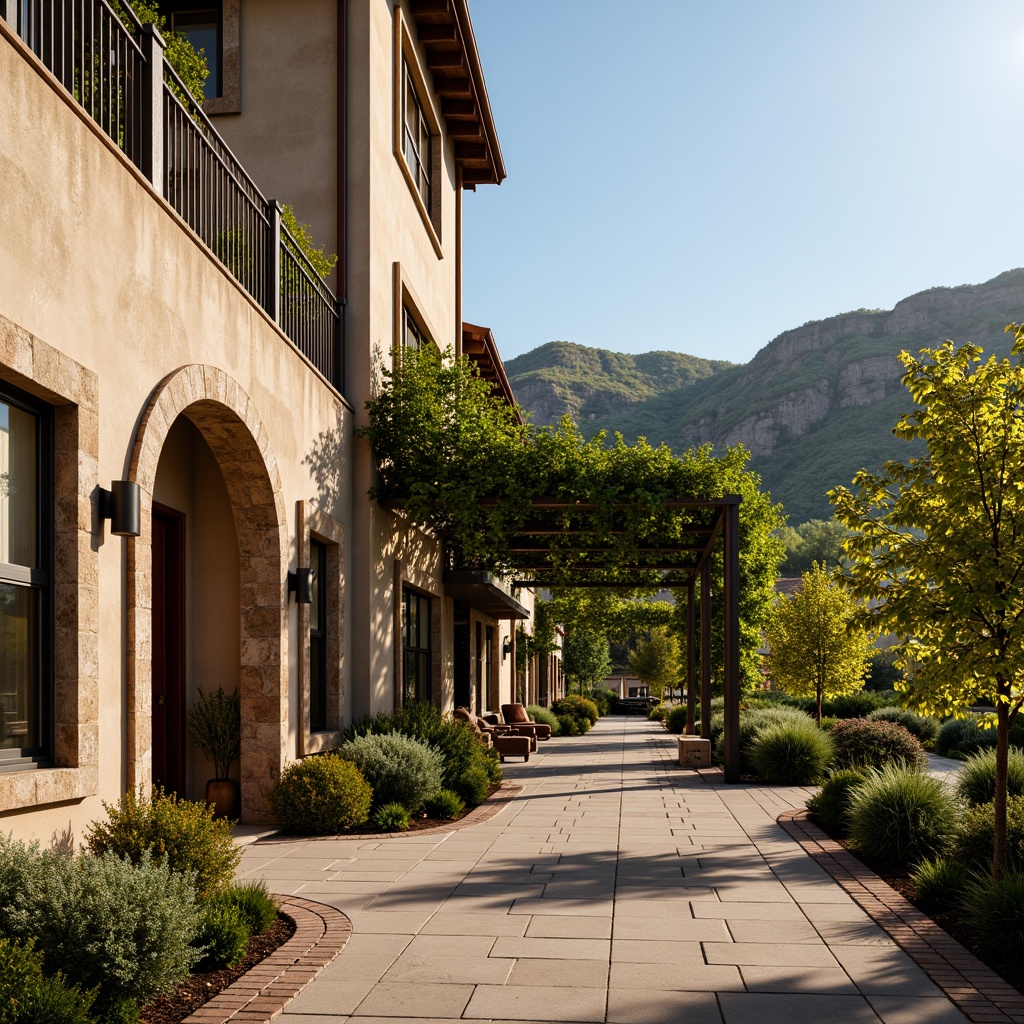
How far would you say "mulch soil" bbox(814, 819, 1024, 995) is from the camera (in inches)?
221

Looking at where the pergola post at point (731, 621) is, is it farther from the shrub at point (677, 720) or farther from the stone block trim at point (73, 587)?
the shrub at point (677, 720)

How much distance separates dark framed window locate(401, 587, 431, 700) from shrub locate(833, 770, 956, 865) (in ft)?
25.2

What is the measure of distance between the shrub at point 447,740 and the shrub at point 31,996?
7749 mm

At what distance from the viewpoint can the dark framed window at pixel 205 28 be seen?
1473cm

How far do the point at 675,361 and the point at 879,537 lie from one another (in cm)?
12653

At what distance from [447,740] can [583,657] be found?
36.9 m

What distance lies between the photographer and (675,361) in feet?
433

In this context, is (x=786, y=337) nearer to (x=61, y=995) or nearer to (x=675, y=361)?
(x=675, y=361)

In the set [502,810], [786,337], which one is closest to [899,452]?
A: [786,337]

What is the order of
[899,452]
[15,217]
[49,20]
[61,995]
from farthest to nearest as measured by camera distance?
[899,452] < [49,20] < [15,217] < [61,995]

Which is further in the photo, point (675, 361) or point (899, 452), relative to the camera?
point (675, 361)

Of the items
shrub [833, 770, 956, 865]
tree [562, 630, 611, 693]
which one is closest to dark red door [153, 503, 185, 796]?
shrub [833, 770, 956, 865]

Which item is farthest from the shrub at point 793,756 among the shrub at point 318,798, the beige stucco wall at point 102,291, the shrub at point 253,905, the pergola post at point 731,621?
the shrub at point 253,905

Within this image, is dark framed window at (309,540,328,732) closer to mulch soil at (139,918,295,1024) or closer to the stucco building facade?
the stucco building facade
